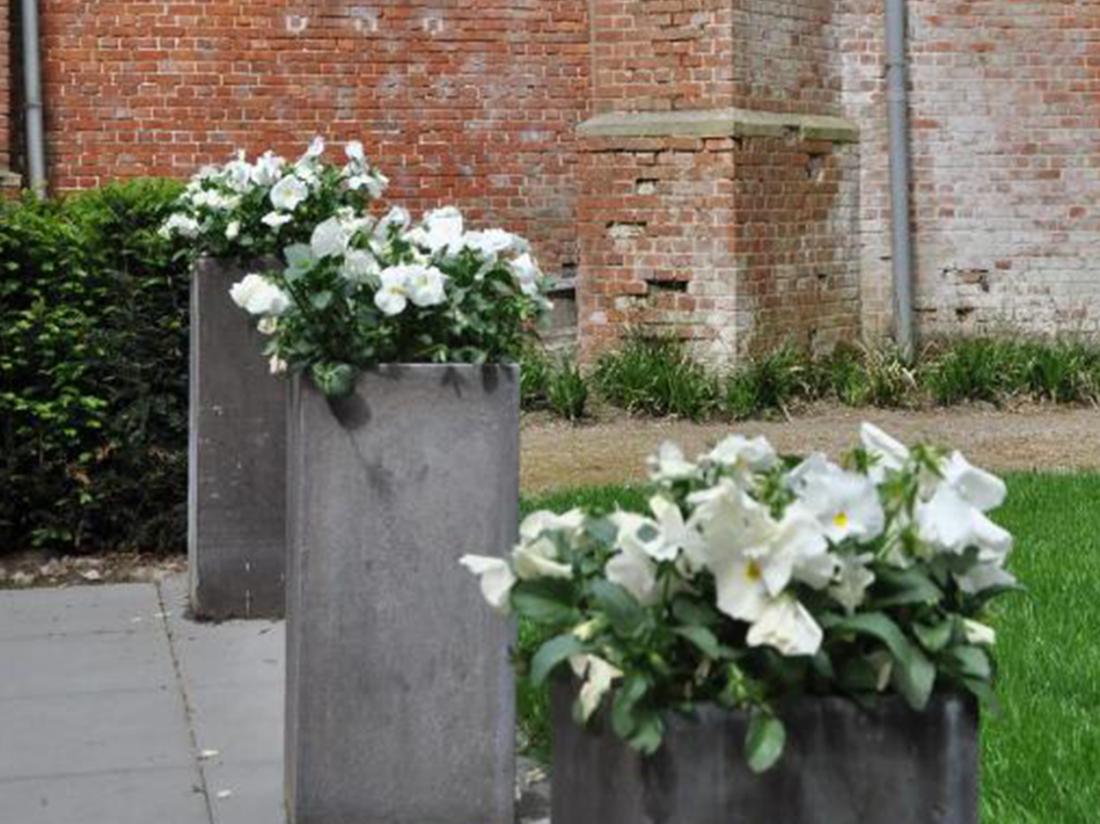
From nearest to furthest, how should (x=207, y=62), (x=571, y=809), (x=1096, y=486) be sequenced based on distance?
1. (x=571, y=809)
2. (x=1096, y=486)
3. (x=207, y=62)

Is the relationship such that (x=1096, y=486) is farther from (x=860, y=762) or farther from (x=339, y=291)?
(x=860, y=762)

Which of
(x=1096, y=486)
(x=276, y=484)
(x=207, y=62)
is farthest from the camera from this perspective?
(x=207, y=62)

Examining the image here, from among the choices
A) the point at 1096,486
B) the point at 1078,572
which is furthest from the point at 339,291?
the point at 1096,486

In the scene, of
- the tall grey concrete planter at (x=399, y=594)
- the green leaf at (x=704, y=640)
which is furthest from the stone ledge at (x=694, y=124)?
the green leaf at (x=704, y=640)

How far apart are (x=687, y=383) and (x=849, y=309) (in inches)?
91.8

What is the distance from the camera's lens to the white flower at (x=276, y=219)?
7777 mm

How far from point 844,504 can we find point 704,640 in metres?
0.30

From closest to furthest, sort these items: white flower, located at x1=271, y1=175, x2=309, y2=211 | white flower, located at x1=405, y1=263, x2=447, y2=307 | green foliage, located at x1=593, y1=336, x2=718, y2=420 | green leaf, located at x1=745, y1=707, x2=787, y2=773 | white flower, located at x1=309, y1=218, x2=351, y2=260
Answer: green leaf, located at x1=745, y1=707, x2=787, y2=773
white flower, located at x1=405, y1=263, x2=447, y2=307
white flower, located at x1=309, y1=218, x2=351, y2=260
white flower, located at x1=271, y1=175, x2=309, y2=211
green foliage, located at x1=593, y1=336, x2=718, y2=420

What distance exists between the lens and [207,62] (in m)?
15.0

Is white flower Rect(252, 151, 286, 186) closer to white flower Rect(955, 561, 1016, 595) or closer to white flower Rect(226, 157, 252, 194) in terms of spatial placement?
white flower Rect(226, 157, 252, 194)

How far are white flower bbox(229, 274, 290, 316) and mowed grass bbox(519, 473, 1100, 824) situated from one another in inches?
42.6

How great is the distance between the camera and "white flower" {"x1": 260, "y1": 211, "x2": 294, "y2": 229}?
7.78m

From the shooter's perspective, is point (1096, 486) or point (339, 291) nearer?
point (339, 291)

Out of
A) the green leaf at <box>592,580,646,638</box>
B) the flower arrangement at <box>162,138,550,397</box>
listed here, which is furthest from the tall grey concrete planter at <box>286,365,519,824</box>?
the green leaf at <box>592,580,646,638</box>
